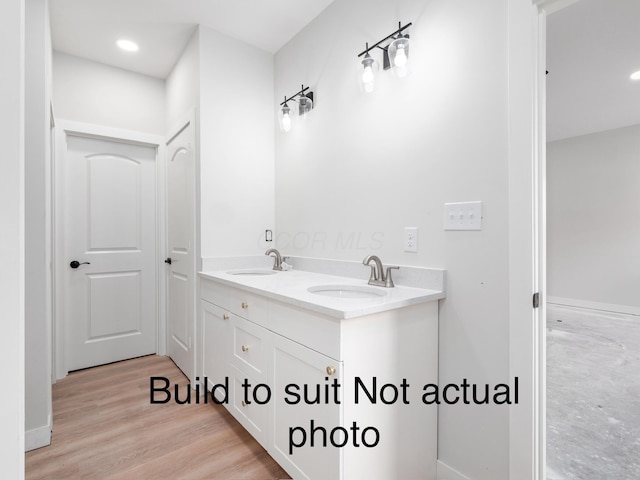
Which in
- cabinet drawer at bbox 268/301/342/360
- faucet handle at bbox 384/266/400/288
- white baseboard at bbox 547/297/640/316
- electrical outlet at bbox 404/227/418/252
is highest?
electrical outlet at bbox 404/227/418/252

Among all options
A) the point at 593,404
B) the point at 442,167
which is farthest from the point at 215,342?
the point at 593,404

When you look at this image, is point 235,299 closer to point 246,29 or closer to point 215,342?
point 215,342

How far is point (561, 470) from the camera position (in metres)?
1.50

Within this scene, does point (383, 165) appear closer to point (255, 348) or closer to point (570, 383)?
point (255, 348)

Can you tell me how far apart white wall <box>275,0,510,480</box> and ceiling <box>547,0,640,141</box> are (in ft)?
4.22

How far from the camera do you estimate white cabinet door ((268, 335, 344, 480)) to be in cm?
116

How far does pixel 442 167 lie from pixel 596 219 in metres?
4.70

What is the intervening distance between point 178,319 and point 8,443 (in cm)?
210

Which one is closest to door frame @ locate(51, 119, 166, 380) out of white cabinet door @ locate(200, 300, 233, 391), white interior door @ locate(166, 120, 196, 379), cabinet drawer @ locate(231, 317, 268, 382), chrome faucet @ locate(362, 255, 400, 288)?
white interior door @ locate(166, 120, 196, 379)

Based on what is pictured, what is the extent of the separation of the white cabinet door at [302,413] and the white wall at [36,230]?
4.14 ft

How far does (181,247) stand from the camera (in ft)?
8.54

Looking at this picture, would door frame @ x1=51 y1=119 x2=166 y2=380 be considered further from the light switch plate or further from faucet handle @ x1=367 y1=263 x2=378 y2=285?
the light switch plate

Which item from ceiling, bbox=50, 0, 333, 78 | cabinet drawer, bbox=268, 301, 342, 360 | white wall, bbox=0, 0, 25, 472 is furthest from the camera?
ceiling, bbox=50, 0, 333, 78

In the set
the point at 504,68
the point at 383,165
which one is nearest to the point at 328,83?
the point at 383,165
